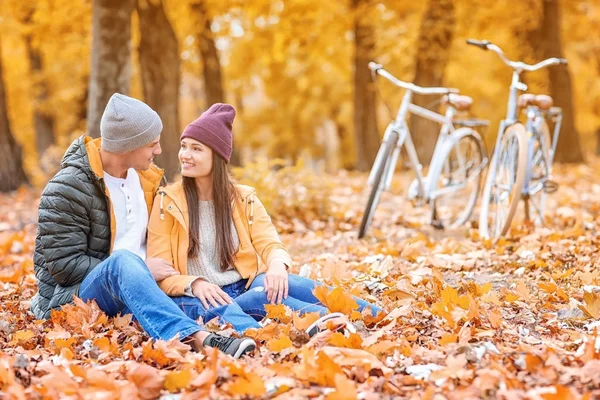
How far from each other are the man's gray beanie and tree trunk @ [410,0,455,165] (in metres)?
9.82

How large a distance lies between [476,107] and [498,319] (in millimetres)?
24103

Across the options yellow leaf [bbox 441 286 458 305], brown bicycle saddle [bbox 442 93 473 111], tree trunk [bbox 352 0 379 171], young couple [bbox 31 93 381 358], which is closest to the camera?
young couple [bbox 31 93 381 358]

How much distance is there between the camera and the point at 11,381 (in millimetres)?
2852

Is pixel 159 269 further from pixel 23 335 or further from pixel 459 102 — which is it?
pixel 459 102

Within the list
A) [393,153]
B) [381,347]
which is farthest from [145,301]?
[393,153]

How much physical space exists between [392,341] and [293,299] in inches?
29.0

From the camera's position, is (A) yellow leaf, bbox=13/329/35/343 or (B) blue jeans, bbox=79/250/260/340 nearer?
(B) blue jeans, bbox=79/250/260/340

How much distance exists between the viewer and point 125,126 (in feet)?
12.4

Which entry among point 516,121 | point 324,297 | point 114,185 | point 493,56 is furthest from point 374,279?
point 493,56

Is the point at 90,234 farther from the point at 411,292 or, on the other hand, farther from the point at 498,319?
the point at 498,319

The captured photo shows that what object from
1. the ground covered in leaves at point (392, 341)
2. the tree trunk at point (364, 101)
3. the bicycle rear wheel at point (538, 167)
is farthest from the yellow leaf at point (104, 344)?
the tree trunk at point (364, 101)

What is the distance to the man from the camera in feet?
11.7

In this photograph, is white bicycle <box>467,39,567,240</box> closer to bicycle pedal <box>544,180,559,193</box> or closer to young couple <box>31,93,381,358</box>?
bicycle pedal <box>544,180,559,193</box>

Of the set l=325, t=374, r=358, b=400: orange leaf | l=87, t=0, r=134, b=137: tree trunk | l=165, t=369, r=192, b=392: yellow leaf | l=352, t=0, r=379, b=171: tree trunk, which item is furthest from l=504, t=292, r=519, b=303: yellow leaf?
l=352, t=0, r=379, b=171: tree trunk
